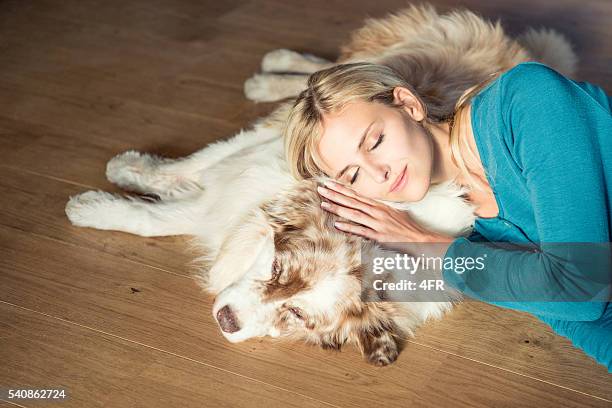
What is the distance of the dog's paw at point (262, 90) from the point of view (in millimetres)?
2998

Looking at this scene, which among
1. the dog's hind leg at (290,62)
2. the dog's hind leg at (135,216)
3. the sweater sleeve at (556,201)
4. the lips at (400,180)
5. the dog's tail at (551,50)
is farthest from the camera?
the dog's hind leg at (290,62)

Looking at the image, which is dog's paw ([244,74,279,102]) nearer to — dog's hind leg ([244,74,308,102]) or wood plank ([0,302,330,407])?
dog's hind leg ([244,74,308,102])

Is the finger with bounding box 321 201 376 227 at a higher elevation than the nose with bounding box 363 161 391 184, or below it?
below

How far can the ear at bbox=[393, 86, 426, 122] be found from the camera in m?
1.90

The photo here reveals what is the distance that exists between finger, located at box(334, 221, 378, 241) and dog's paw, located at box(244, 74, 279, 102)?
1318 millimetres

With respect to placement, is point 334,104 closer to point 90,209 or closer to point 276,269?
point 276,269

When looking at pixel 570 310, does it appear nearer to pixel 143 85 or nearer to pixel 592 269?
pixel 592 269

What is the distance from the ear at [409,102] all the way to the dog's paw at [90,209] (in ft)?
3.19

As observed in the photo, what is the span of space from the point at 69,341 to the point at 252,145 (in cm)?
86

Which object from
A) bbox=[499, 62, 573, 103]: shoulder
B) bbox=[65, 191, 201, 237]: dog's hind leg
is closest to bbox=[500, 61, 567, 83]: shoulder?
bbox=[499, 62, 573, 103]: shoulder

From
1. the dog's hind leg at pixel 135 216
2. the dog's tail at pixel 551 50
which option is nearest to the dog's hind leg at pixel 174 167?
the dog's hind leg at pixel 135 216

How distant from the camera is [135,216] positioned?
2.22 metres

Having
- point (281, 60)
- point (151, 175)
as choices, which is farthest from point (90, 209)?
point (281, 60)

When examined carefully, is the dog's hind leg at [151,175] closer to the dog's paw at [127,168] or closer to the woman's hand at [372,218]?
the dog's paw at [127,168]
